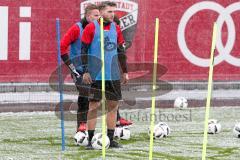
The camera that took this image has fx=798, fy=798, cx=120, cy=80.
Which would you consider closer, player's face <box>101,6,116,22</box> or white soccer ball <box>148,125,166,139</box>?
player's face <box>101,6,116,22</box>

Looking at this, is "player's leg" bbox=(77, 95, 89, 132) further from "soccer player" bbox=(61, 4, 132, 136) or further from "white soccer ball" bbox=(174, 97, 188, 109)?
"white soccer ball" bbox=(174, 97, 188, 109)

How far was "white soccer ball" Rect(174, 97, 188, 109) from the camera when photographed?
57.9 ft

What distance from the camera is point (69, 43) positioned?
39.9ft

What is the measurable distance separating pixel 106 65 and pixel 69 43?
1170 millimetres

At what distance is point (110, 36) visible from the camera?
11.2 metres

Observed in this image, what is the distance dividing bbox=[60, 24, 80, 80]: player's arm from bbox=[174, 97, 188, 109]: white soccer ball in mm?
5813

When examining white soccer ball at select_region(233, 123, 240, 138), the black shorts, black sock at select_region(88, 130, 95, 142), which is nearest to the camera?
the black shorts

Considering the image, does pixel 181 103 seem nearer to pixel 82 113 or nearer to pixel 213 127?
pixel 213 127

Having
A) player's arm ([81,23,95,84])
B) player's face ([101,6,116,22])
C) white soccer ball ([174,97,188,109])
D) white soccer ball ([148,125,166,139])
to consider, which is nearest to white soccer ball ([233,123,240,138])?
white soccer ball ([148,125,166,139])

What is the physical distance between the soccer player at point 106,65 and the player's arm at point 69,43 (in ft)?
2.26

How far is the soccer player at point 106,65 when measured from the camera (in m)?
11.1

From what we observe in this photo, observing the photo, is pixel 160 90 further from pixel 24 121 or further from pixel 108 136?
pixel 108 136

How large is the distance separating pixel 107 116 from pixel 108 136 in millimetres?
286

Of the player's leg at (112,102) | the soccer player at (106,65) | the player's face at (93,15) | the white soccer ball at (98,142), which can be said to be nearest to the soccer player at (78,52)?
the player's face at (93,15)
